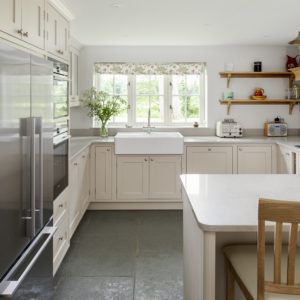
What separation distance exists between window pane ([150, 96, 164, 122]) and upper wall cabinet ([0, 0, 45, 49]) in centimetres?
300

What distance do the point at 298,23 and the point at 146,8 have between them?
1775mm

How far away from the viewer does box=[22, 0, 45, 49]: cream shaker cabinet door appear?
1.95 metres

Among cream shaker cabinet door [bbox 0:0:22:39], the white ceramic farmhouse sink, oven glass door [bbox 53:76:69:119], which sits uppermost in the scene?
cream shaker cabinet door [bbox 0:0:22:39]

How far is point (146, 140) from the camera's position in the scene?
14.3ft

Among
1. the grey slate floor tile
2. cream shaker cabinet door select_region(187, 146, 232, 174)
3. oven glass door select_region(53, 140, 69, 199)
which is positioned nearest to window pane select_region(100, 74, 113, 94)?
cream shaker cabinet door select_region(187, 146, 232, 174)

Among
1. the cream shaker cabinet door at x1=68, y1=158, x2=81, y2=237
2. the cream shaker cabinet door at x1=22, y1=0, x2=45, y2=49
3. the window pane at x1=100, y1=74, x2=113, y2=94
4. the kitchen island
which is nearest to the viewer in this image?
the kitchen island

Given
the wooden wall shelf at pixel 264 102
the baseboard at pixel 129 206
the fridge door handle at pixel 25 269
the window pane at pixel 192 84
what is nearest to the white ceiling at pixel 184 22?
the window pane at pixel 192 84

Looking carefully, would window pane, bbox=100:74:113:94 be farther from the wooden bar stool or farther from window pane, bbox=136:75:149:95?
the wooden bar stool

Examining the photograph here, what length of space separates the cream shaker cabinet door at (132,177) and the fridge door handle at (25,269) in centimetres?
252

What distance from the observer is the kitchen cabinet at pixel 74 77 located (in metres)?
4.45

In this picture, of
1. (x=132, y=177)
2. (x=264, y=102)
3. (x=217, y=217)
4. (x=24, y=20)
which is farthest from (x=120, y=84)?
(x=217, y=217)

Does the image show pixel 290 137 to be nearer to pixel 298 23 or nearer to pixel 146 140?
pixel 298 23

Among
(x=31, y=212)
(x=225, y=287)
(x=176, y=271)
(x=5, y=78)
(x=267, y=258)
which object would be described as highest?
(x=5, y=78)

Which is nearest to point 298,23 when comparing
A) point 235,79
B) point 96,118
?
point 235,79
